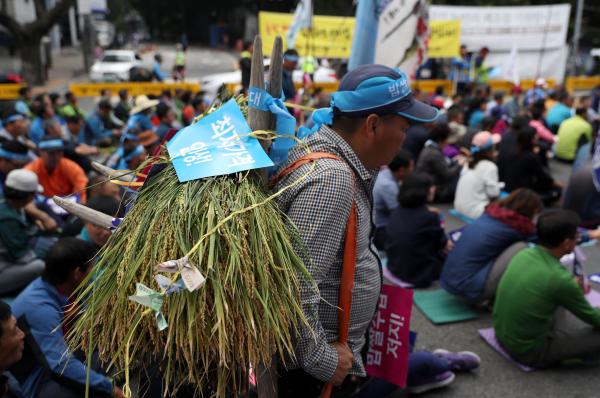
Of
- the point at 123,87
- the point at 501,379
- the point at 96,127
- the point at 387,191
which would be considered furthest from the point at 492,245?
the point at 123,87

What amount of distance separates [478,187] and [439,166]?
111 centimetres

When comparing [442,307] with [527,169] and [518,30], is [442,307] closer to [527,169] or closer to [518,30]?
[527,169]

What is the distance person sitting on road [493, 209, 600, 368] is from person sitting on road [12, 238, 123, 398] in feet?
8.34

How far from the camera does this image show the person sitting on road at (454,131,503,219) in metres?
6.18

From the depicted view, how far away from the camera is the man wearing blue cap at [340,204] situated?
1668 mm

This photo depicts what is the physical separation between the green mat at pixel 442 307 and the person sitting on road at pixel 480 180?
182cm

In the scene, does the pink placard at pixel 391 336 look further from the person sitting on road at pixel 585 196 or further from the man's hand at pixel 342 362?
the person sitting on road at pixel 585 196

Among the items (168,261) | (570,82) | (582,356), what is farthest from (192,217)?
(570,82)

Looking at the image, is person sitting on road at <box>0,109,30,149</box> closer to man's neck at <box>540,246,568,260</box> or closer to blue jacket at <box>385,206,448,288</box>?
blue jacket at <box>385,206,448,288</box>

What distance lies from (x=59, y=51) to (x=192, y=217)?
38.6 metres

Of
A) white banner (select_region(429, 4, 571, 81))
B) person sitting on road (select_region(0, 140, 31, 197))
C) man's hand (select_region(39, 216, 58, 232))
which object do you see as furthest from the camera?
white banner (select_region(429, 4, 571, 81))

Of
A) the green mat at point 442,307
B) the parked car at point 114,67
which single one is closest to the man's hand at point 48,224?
the green mat at point 442,307

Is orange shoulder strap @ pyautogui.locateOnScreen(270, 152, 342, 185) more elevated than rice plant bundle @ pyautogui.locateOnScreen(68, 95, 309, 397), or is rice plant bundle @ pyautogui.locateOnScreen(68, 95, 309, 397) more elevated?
orange shoulder strap @ pyautogui.locateOnScreen(270, 152, 342, 185)

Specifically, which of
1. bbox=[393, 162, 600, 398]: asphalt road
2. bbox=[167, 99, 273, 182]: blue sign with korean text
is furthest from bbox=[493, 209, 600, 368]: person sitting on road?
bbox=[167, 99, 273, 182]: blue sign with korean text
